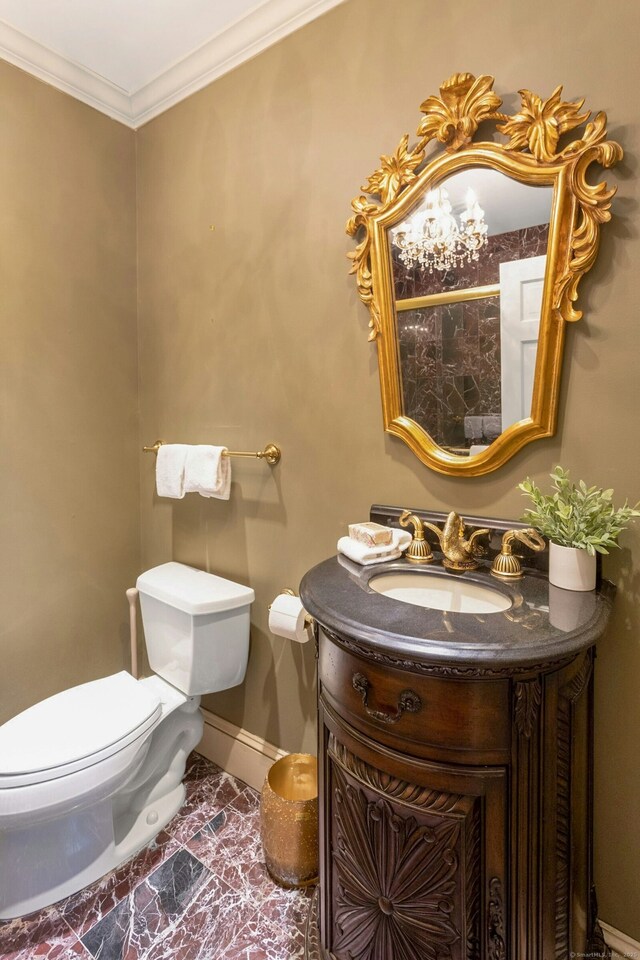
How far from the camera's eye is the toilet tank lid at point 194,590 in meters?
1.62

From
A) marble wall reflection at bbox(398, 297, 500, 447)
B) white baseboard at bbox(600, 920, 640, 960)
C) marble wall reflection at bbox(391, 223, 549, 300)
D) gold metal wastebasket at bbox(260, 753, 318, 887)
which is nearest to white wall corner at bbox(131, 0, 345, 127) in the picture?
marble wall reflection at bbox(391, 223, 549, 300)

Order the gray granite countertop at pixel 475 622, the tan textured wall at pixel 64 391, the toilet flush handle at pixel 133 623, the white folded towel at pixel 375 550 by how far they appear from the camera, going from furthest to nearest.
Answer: the toilet flush handle at pixel 133 623
the tan textured wall at pixel 64 391
the white folded towel at pixel 375 550
the gray granite countertop at pixel 475 622

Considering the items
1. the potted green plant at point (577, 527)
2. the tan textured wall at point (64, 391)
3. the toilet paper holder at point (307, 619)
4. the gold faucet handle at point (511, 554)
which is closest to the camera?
the potted green plant at point (577, 527)

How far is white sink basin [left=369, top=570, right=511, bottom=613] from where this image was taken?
112 cm

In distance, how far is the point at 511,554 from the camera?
1153 mm

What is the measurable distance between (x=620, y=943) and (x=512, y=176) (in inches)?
72.6

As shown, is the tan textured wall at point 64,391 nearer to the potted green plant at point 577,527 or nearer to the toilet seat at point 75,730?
the toilet seat at point 75,730

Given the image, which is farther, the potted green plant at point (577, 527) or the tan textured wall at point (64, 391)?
the tan textured wall at point (64, 391)

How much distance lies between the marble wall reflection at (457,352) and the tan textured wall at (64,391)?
1344 mm

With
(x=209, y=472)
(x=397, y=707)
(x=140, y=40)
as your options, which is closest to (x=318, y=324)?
(x=209, y=472)

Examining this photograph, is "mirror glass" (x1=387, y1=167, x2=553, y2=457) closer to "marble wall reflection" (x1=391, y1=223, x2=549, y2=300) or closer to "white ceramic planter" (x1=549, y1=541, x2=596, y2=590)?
"marble wall reflection" (x1=391, y1=223, x2=549, y2=300)

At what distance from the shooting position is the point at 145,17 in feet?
5.32

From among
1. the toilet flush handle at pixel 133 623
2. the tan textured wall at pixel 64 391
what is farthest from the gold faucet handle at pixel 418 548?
the tan textured wall at pixel 64 391

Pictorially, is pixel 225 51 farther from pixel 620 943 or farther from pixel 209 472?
pixel 620 943
